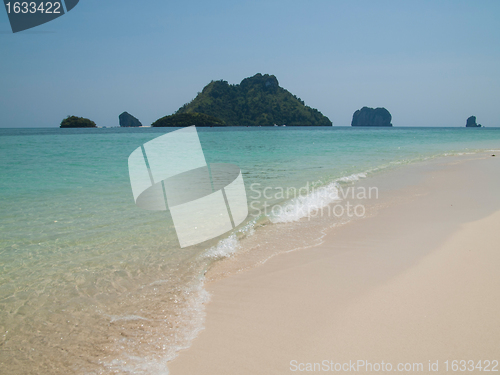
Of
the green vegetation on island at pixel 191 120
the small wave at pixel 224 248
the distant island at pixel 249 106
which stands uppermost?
the distant island at pixel 249 106

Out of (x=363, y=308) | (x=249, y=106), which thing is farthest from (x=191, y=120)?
(x=363, y=308)

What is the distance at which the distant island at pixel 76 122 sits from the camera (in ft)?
353

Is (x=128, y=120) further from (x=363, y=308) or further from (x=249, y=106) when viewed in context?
(x=363, y=308)

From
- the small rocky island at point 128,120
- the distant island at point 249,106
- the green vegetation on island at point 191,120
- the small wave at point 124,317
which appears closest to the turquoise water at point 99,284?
the small wave at point 124,317

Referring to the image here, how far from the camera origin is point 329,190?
23.9ft

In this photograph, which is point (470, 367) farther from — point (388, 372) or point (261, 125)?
point (261, 125)

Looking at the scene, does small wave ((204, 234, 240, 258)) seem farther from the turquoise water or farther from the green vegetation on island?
the green vegetation on island

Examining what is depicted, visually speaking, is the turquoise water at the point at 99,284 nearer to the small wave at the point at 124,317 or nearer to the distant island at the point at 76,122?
the small wave at the point at 124,317

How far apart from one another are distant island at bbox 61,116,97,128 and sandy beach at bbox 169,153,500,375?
126530mm

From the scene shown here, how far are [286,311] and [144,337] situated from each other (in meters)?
1.11

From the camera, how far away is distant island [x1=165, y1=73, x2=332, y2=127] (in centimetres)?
11794

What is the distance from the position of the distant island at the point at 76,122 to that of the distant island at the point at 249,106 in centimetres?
2589

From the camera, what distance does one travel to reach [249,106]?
12638 cm

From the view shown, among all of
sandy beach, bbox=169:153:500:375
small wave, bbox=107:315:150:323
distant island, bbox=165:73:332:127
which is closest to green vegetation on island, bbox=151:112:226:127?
distant island, bbox=165:73:332:127
